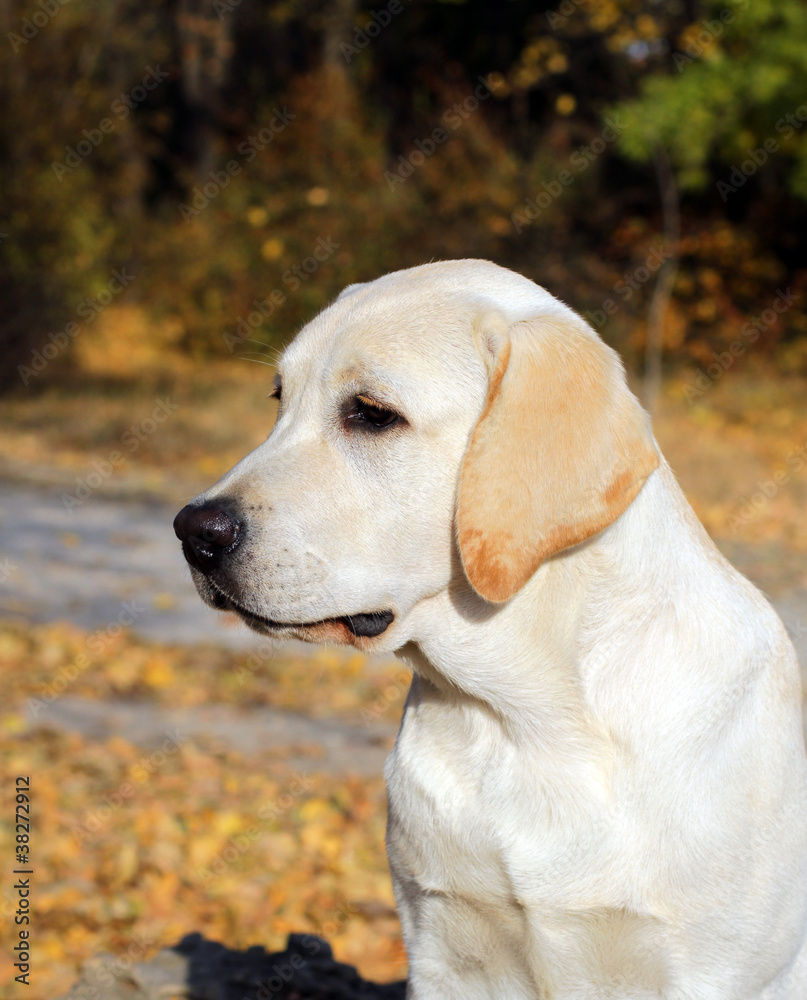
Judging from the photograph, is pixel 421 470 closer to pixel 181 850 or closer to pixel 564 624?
pixel 564 624

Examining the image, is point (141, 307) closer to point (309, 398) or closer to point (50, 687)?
point (50, 687)

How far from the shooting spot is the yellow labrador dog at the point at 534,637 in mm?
2338

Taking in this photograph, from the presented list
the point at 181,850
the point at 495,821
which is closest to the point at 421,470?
the point at 495,821

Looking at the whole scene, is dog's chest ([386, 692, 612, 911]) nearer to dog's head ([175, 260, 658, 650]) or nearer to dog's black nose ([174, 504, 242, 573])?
dog's head ([175, 260, 658, 650])

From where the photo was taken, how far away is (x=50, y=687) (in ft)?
21.3

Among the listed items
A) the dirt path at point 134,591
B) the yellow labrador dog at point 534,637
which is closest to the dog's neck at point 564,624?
the yellow labrador dog at point 534,637

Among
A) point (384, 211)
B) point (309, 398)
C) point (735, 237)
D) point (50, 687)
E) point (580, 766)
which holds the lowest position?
point (384, 211)

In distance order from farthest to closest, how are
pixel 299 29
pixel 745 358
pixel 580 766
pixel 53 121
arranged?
1. pixel 299 29
2. pixel 745 358
3. pixel 53 121
4. pixel 580 766

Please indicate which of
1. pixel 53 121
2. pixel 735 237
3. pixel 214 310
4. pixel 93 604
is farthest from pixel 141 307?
pixel 93 604

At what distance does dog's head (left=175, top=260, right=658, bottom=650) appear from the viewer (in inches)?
90.5

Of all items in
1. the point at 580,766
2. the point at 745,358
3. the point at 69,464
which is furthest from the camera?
the point at 745,358

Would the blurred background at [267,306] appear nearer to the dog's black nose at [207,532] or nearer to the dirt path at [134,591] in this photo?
the dirt path at [134,591]

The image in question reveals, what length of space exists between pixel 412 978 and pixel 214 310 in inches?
817

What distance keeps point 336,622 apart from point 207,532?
0.38 meters
